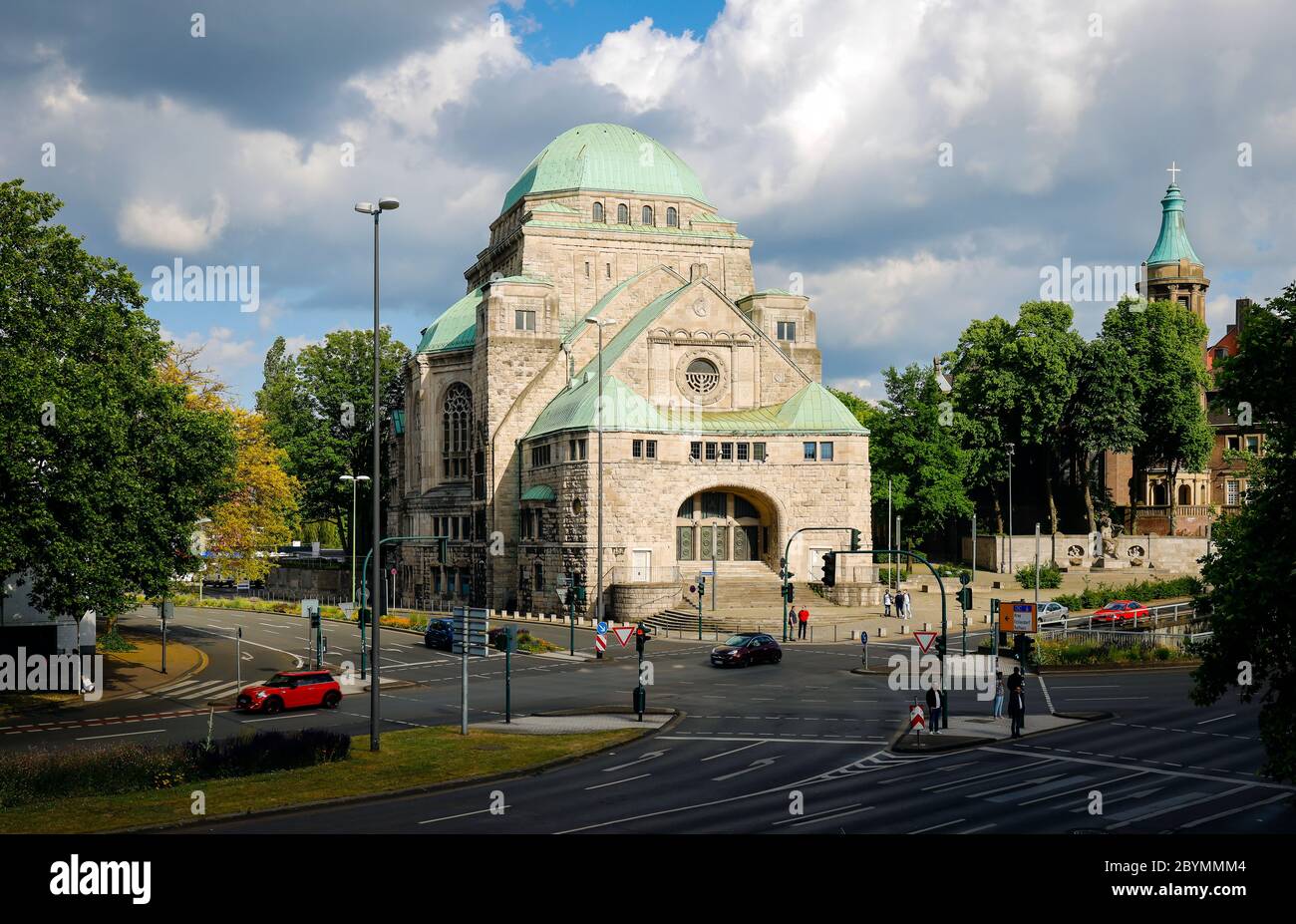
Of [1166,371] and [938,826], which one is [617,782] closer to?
[938,826]

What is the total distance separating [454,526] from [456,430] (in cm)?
680

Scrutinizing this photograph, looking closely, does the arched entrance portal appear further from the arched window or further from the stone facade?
the arched window

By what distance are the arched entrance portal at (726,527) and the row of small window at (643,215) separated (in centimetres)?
2540

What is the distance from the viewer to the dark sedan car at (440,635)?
5403 cm

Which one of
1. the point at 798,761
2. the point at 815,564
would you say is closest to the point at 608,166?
the point at 815,564

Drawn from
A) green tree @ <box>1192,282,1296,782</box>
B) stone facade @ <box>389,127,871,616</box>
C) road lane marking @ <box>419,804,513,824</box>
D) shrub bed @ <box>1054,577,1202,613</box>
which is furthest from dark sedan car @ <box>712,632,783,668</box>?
green tree @ <box>1192,282,1296,782</box>

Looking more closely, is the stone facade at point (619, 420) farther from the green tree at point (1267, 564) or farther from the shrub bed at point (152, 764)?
the green tree at point (1267, 564)

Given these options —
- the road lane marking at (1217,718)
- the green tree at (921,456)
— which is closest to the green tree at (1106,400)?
the green tree at (921,456)

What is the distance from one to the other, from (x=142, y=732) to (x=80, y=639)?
53.2 feet

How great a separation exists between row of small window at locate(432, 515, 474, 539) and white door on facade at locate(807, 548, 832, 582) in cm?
2261

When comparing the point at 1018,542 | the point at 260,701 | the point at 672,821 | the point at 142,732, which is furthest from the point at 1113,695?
the point at 1018,542

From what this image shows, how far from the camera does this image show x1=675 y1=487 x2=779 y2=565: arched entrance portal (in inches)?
2675

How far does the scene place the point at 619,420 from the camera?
2496 inches
